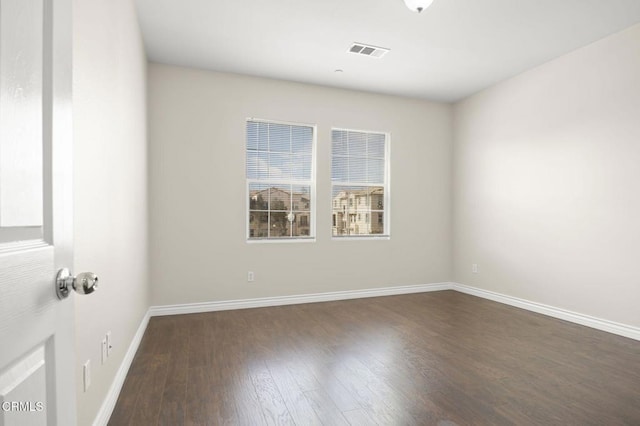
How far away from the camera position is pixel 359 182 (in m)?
4.99

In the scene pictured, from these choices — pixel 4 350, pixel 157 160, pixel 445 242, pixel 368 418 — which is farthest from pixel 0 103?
pixel 445 242

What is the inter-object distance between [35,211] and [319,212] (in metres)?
4.03

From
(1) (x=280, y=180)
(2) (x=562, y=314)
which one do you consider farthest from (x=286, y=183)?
(2) (x=562, y=314)

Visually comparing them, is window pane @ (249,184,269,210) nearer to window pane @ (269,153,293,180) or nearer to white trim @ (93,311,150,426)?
window pane @ (269,153,293,180)

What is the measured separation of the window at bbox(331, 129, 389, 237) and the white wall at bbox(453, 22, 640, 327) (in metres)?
1.29

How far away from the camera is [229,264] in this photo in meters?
4.23

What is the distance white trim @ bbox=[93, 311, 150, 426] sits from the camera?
183 centimetres

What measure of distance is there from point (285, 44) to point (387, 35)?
1053 millimetres

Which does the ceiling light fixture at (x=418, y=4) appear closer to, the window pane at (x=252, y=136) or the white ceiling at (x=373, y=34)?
the white ceiling at (x=373, y=34)

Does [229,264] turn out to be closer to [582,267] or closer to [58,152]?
[58,152]

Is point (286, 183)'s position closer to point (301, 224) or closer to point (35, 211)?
point (301, 224)

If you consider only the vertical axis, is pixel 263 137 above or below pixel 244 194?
above

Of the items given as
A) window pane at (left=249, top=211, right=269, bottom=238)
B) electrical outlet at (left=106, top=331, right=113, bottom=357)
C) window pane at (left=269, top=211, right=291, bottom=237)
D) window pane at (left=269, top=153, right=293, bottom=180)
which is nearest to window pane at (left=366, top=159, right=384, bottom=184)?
window pane at (left=269, top=153, right=293, bottom=180)

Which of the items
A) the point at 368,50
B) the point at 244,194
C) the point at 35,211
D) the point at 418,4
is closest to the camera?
the point at 35,211
